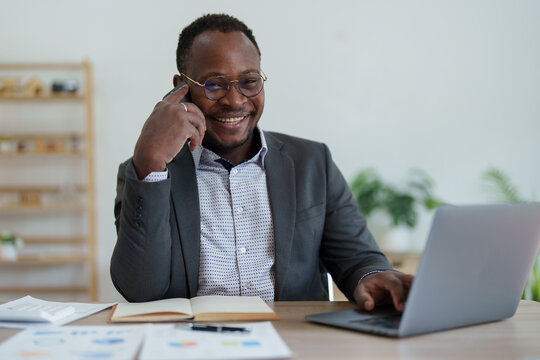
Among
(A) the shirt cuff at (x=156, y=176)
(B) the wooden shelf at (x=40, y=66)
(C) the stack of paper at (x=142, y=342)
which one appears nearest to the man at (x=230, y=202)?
(A) the shirt cuff at (x=156, y=176)

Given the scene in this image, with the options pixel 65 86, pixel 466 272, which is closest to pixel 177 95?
pixel 466 272

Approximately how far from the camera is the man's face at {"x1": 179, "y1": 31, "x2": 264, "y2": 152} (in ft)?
5.59

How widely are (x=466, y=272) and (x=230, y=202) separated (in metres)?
0.82

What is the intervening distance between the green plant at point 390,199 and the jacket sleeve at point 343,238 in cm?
221

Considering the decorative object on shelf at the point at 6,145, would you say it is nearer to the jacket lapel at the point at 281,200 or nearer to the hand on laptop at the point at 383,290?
the jacket lapel at the point at 281,200

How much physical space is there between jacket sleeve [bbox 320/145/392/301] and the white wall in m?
2.64

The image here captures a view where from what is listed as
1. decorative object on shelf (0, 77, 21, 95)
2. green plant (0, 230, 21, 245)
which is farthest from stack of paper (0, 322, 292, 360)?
decorative object on shelf (0, 77, 21, 95)

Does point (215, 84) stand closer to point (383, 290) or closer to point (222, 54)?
point (222, 54)

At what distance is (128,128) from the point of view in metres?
4.45

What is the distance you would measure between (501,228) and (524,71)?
3771 mm

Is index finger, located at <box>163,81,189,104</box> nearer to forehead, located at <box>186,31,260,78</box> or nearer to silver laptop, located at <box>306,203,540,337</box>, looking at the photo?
forehead, located at <box>186,31,260,78</box>

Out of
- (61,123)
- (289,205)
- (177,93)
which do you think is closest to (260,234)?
(289,205)

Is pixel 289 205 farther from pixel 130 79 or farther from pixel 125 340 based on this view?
pixel 130 79

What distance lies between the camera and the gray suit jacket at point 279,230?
142 cm
